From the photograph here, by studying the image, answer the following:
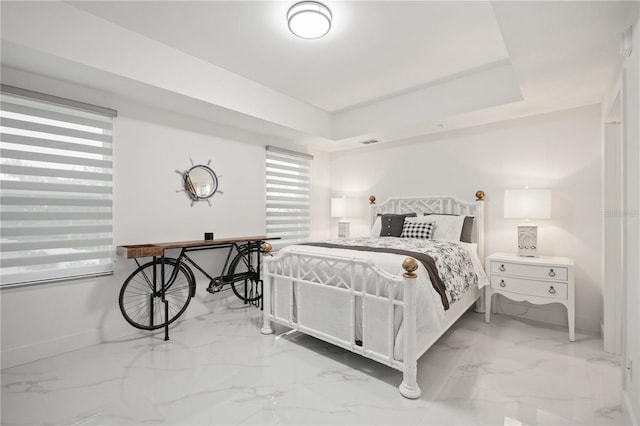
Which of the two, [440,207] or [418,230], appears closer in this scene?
[418,230]

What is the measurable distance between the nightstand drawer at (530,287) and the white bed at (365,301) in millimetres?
141

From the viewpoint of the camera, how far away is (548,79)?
→ 8.19 ft

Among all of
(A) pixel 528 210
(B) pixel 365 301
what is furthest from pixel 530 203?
(B) pixel 365 301

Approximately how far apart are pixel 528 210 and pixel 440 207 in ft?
3.49

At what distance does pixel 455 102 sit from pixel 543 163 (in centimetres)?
114

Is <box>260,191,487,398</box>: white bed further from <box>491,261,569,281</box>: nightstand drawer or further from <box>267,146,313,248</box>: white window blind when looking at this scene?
<box>267,146,313,248</box>: white window blind

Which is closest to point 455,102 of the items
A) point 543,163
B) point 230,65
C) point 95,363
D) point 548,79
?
point 548,79

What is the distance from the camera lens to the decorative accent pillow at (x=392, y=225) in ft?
12.4

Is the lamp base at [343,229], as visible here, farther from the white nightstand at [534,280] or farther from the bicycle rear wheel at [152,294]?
the bicycle rear wheel at [152,294]

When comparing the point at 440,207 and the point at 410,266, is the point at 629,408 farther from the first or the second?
the point at 440,207

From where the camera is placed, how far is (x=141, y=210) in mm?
3008

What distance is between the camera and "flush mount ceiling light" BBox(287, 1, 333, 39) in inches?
82.2

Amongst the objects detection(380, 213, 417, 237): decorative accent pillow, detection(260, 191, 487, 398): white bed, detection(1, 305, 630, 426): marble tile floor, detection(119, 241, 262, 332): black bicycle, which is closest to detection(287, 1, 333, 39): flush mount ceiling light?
detection(260, 191, 487, 398): white bed

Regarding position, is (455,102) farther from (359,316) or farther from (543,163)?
(359,316)
